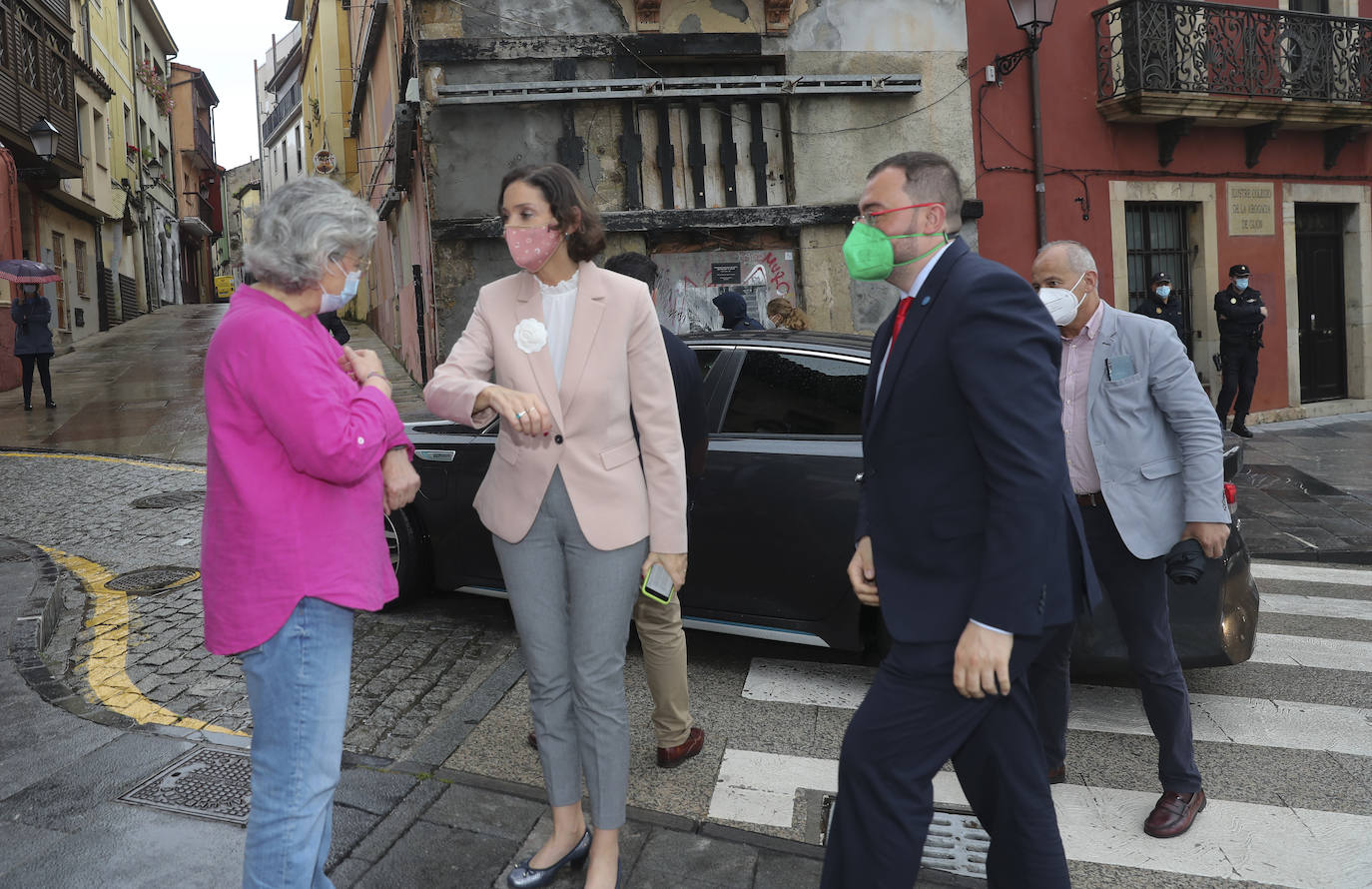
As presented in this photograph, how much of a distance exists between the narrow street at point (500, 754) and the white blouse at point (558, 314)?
1.44 meters

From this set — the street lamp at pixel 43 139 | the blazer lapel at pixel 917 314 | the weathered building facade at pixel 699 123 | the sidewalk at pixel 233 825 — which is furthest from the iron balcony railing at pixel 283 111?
the blazer lapel at pixel 917 314

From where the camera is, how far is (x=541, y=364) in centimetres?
271

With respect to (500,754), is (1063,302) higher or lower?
higher

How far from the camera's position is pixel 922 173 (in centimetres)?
231

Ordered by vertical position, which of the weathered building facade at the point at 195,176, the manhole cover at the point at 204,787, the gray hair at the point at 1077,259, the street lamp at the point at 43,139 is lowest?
the manhole cover at the point at 204,787

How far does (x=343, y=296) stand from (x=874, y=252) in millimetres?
1189

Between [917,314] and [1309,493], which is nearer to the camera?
[917,314]

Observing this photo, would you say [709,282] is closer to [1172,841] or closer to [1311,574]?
[1311,574]

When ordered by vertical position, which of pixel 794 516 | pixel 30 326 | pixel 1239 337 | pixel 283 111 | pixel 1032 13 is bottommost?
pixel 794 516

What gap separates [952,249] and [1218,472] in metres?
1.55

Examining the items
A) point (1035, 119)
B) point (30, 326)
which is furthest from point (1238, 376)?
point (30, 326)

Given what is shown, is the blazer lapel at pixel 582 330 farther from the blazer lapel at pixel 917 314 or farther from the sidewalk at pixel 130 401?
the sidewalk at pixel 130 401

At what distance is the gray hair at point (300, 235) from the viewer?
2145mm

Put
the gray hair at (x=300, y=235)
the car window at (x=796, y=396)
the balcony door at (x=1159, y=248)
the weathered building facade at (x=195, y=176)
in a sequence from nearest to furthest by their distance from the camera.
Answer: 1. the gray hair at (x=300, y=235)
2. the car window at (x=796, y=396)
3. the balcony door at (x=1159, y=248)
4. the weathered building facade at (x=195, y=176)
